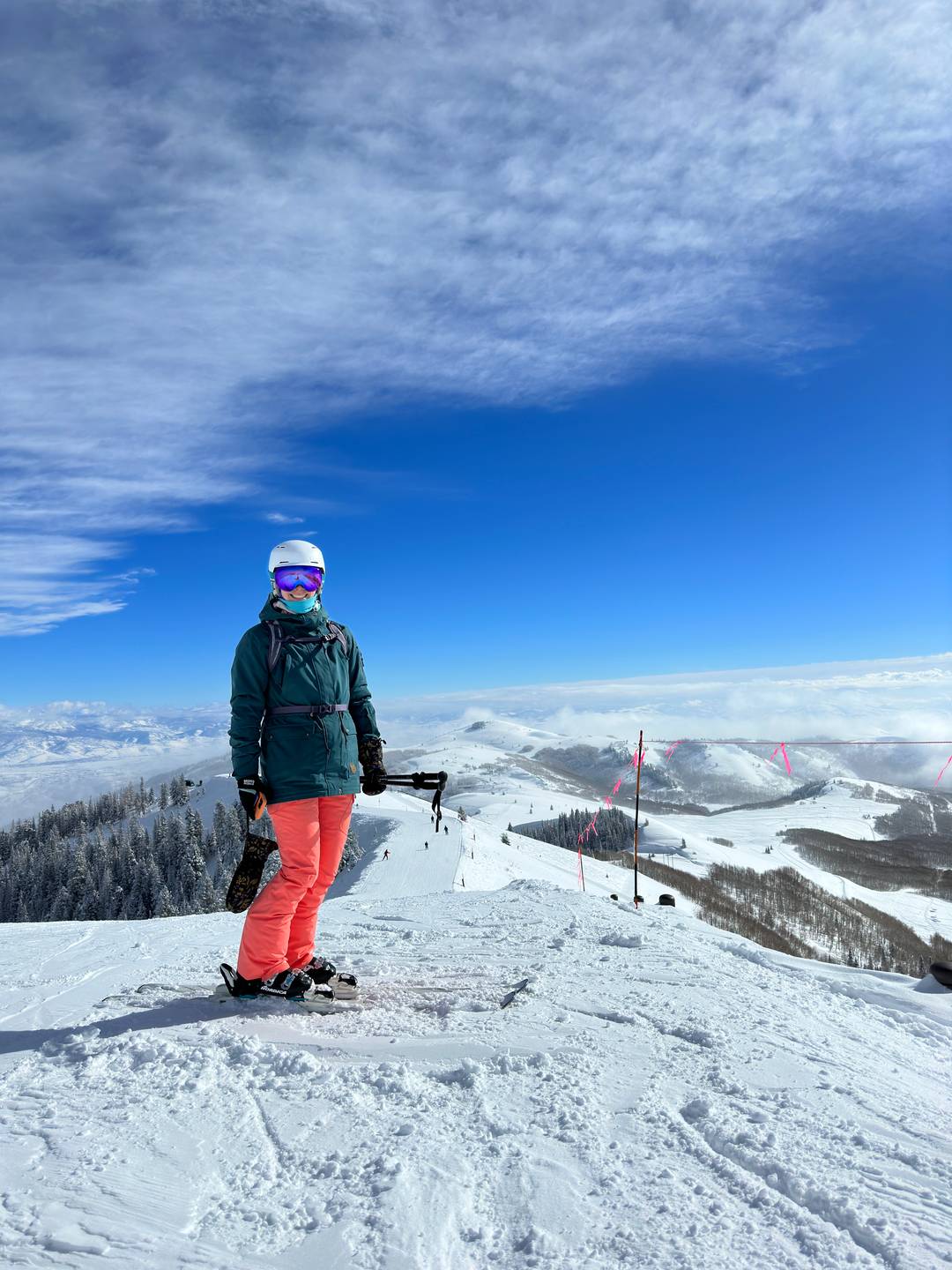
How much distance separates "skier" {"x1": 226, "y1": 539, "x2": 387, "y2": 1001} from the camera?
5441 millimetres

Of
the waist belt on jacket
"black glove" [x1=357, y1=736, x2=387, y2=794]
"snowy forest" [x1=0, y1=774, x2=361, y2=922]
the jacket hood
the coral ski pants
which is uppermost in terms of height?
the jacket hood

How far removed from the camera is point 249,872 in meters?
5.76

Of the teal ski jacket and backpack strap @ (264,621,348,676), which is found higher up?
backpack strap @ (264,621,348,676)

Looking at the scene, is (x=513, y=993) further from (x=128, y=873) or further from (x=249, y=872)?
(x=128, y=873)

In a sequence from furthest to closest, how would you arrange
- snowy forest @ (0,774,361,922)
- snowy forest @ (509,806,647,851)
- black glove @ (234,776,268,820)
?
snowy forest @ (509,806,647,851)
snowy forest @ (0,774,361,922)
black glove @ (234,776,268,820)

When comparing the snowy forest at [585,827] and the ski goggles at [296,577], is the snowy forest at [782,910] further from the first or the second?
the ski goggles at [296,577]

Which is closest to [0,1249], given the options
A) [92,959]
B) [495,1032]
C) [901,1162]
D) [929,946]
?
[495,1032]

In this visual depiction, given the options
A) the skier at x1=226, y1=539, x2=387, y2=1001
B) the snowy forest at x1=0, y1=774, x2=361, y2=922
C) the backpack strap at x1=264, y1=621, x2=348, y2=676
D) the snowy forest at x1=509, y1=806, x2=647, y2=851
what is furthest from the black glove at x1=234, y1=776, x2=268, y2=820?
the snowy forest at x1=509, y1=806, x2=647, y2=851

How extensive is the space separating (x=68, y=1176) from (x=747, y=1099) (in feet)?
11.0

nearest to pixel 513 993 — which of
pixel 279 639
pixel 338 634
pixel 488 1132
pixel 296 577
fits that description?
pixel 488 1132

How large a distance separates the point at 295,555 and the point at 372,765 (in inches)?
76.5

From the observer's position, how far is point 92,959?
8.22 m

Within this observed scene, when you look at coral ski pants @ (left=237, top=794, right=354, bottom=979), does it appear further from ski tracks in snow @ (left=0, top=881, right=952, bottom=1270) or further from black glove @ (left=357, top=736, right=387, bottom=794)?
black glove @ (left=357, top=736, right=387, bottom=794)

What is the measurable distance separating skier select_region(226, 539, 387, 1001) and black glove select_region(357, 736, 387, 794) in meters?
0.36
